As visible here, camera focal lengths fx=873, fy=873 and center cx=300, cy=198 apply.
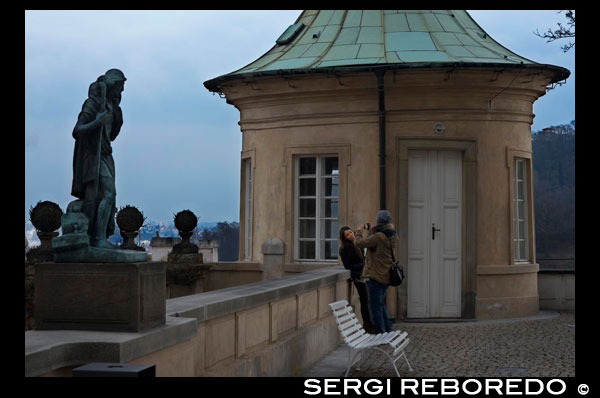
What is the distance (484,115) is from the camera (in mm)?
15680

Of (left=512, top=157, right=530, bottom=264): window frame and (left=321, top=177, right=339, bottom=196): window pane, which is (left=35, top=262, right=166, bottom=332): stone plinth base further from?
(left=512, top=157, right=530, bottom=264): window frame

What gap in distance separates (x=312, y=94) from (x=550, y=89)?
15.3 feet

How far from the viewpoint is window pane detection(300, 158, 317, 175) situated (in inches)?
639

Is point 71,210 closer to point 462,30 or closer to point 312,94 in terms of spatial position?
point 312,94

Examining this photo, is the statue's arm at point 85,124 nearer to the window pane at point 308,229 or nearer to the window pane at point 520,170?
the window pane at point 308,229

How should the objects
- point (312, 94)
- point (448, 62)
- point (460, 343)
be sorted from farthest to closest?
point (312, 94)
point (448, 62)
point (460, 343)

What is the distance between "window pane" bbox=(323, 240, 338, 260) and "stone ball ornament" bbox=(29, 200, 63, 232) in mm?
5435

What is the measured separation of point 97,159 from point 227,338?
7.49 feet

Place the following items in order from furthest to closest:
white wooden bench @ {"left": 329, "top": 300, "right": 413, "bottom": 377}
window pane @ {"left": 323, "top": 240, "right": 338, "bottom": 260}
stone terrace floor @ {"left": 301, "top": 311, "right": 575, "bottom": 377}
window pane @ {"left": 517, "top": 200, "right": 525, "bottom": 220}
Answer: window pane @ {"left": 517, "top": 200, "right": 525, "bottom": 220} → window pane @ {"left": 323, "top": 240, "right": 338, "bottom": 260} → stone terrace floor @ {"left": 301, "top": 311, "right": 575, "bottom": 377} → white wooden bench @ {"left": 329, "top": 300, "right": 413, "bottom": 377}

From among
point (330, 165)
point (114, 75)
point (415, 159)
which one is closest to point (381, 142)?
point (415, 159)

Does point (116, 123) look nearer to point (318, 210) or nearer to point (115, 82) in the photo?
point (115, 82)

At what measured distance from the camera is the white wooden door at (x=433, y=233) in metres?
15.4

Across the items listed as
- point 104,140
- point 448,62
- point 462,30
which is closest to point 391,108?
point 448,62

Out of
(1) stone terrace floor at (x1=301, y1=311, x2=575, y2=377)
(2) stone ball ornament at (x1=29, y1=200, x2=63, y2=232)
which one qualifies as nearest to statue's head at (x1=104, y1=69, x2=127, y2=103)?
(1) stone terrace floor at (x1=301, y1=311, x2=575, y2=377)
